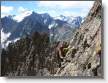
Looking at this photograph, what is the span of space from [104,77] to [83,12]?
429 millimetres

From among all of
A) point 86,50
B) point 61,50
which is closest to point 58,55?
point 61,50

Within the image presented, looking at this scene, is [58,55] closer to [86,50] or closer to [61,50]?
[61,50]

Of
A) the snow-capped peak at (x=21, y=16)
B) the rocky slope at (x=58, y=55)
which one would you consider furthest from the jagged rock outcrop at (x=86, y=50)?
the snow-capped peak at (x=21, y=16)

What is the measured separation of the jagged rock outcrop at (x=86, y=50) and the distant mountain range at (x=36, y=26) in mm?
65

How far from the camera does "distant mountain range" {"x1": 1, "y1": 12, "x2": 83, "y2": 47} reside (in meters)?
1.71

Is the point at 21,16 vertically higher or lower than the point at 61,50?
higher

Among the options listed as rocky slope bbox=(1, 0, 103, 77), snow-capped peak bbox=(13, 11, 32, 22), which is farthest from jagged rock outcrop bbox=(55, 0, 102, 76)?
snow-capped peak bbox=(13, 11, 32, 22)

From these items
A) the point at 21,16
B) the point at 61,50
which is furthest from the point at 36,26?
the point at 61,50

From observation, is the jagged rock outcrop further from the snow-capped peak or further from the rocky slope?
the snow-capped peak

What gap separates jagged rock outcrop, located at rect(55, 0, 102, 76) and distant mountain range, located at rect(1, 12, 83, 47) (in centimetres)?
7

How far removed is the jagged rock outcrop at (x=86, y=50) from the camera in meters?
1.67

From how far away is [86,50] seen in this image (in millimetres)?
1686

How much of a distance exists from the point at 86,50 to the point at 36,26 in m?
0.35

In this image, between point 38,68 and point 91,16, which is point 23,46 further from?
point 91,16
